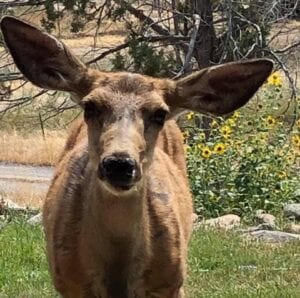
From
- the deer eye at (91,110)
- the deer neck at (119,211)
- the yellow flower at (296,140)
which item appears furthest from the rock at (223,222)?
the deer eye at (91,110)

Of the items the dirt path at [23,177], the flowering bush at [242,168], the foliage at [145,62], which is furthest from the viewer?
the dirt path at [23,177]

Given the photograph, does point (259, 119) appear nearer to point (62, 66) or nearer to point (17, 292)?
point (17, 292)

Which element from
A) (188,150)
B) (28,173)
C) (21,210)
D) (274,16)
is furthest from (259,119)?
(28,173)

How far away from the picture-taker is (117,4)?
17547 mm

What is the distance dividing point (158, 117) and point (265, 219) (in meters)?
5.86

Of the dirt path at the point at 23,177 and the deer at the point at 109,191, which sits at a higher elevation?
the deer at the point at 109,191

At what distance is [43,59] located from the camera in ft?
19.1

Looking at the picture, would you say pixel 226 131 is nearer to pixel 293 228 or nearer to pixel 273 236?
pixel 293 228

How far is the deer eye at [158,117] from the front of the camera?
5.62 m

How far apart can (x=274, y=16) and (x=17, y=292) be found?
34.0 feet

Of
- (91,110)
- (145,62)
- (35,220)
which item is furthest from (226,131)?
(91,110)

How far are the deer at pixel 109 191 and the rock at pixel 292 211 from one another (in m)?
5.38

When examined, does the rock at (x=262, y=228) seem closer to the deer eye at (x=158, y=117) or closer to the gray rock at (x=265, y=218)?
the gray rock at (x=265, y=218)

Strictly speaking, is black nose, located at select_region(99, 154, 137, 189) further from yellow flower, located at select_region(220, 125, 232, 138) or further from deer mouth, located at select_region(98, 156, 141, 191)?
yellow flower, located at select_region(220, 125, 232, 138)
